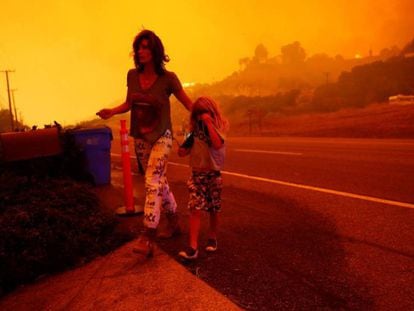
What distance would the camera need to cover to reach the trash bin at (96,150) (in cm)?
808

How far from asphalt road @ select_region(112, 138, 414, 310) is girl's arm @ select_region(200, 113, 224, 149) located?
3.68 ft

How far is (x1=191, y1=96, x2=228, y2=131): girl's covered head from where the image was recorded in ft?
12.8

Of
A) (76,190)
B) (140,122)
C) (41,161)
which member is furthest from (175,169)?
(140,122)

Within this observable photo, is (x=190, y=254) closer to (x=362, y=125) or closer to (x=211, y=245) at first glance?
(x=211, y=245)

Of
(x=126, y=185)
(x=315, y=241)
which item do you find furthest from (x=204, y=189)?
(x=126, y=185)

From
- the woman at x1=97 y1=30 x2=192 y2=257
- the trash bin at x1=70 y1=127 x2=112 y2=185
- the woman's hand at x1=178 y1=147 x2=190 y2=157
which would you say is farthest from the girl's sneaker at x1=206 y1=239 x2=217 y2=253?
the trash bin at x1=70 y1=127 x2=112 y2=185

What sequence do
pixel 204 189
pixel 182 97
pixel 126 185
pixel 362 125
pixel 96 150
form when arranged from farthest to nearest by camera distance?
pixel 362 125 → pixel 96 150 → pixel 126 185 → pixel 182 97 → pixel 204 189

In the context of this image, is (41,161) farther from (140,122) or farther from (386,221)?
(386,221)

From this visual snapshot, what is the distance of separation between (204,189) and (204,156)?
1.11 ft

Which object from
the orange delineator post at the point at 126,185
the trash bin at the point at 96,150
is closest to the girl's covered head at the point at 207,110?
the orange delineator post at the point at 126,185

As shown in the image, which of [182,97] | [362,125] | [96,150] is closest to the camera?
[182,97]

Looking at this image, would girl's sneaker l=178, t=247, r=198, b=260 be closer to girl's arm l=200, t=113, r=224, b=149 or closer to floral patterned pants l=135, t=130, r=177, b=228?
floral patterned pants l=135, t=130, r=177, b=228

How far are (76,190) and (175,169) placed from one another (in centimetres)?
471

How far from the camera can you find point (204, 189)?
3.99 m
